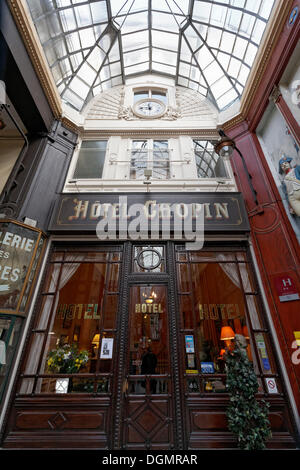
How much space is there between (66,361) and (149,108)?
29.2ft

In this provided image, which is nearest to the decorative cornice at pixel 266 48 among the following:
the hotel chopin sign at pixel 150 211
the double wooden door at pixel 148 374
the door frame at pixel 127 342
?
the hotel chopin sign at pixel 150 211

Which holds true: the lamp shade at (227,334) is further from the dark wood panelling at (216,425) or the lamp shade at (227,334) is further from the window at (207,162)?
the window at (207,162)

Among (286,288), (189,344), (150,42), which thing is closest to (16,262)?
(189,344)

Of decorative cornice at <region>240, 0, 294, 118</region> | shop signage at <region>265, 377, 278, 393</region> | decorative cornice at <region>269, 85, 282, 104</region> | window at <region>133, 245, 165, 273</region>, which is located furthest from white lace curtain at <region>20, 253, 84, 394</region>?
decorative cornice at <region>240, 0, 294, 118</region>

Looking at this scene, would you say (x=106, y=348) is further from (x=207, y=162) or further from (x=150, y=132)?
(x=150, y=132)

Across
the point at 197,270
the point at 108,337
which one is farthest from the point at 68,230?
the point at 197,270

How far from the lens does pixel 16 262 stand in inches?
180

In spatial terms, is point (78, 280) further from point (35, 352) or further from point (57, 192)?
point (57, 192)

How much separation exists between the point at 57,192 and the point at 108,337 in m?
4.21

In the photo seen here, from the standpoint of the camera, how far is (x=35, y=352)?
4.50 m

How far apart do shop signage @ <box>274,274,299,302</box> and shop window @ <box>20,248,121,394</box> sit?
144 inches

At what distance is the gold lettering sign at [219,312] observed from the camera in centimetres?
492

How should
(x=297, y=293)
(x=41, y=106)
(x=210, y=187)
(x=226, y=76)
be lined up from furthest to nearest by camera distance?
1. (x=226, y=76)
2. (x=210, y=187)
3. (x=41, y=106)
4. (x=297, y=293)

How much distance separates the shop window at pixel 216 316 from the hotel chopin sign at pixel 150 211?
833mm
